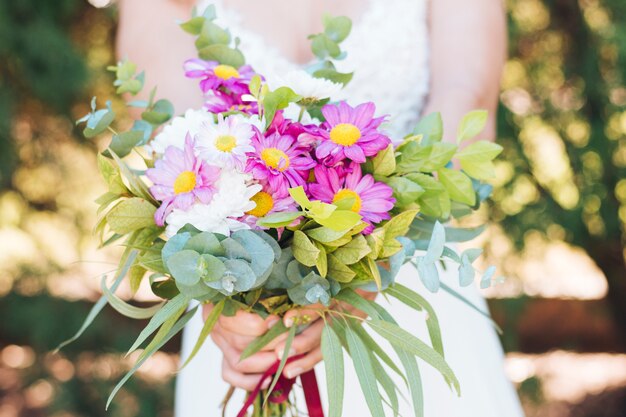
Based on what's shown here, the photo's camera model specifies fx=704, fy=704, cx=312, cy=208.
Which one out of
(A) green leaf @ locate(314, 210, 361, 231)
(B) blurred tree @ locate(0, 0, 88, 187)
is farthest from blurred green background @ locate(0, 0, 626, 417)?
(A) green leaf @ locate(314, 210, 361, 231)

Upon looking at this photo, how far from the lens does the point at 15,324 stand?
2.24 meters

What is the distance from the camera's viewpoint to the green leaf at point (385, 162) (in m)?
0.74

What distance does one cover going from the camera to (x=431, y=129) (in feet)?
2.72

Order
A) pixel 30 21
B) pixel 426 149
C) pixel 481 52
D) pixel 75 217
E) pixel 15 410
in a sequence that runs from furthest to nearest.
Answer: pixel 15 410 → pixel 75 217 → pixel 30 21 → pixel 481 52 → pixel 426 149

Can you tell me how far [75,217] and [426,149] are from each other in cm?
163

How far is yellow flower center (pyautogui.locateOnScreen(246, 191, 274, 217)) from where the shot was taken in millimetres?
694

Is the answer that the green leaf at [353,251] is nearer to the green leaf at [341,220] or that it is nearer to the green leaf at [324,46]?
the green leaf at [341,220]

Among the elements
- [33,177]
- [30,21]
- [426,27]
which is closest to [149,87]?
[426,27]

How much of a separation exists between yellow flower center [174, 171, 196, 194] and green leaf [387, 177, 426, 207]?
8.4 inches

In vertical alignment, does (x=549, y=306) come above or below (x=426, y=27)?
below

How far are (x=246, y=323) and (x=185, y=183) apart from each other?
237 millimetres

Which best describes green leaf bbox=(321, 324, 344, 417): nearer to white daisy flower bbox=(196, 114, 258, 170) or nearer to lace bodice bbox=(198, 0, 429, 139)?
white daisy flower bbox=(196, 114, 258, 170)

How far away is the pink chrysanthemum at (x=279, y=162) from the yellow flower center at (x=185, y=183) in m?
0.06

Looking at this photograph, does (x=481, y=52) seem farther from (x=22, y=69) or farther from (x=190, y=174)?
(x=22, y=69)
